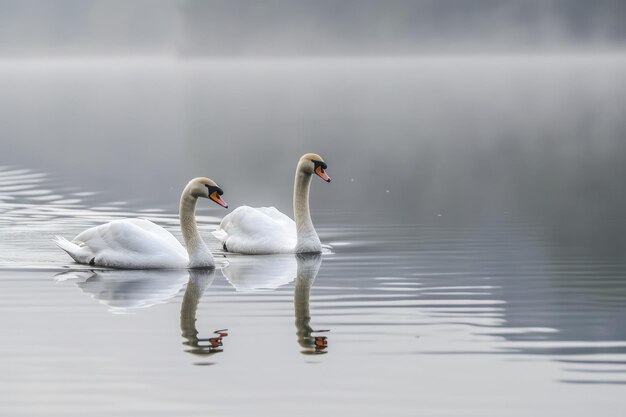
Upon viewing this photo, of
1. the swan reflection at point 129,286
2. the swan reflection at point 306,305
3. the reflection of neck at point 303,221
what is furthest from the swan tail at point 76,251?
the reflection of neck at point 303,221

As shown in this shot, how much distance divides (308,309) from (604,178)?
1716 centimetres

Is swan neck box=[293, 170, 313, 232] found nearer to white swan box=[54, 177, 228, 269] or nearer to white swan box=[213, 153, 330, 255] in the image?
white swan box=[213, 153, 330, 255]

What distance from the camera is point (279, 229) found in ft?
67.9

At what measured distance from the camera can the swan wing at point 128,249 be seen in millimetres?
18688

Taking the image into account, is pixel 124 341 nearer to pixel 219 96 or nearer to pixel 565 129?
pixel 565 129

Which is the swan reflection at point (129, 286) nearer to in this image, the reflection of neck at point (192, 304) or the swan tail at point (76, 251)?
the reflection of neck at point (192, 304)

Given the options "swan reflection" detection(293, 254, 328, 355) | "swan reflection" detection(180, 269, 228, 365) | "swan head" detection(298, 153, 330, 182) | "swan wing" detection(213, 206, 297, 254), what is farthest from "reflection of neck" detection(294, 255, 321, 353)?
"swan head" detection(298, 153, 330, 182)

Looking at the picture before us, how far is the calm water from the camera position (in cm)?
1256

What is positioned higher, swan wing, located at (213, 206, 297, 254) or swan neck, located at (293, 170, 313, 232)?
swan neck, located at (293, 170, 313, 232)

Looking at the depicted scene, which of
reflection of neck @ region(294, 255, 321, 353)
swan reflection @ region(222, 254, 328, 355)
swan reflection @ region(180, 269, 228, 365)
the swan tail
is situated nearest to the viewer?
swan reflection @ region(180, 269, 228, 365)

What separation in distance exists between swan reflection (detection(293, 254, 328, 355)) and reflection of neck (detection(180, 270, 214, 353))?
903 millimetres

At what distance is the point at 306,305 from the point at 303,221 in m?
4.18

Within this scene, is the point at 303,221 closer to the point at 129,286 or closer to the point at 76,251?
the point at 76,251

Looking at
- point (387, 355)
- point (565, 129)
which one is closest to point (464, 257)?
point (387, 355)
